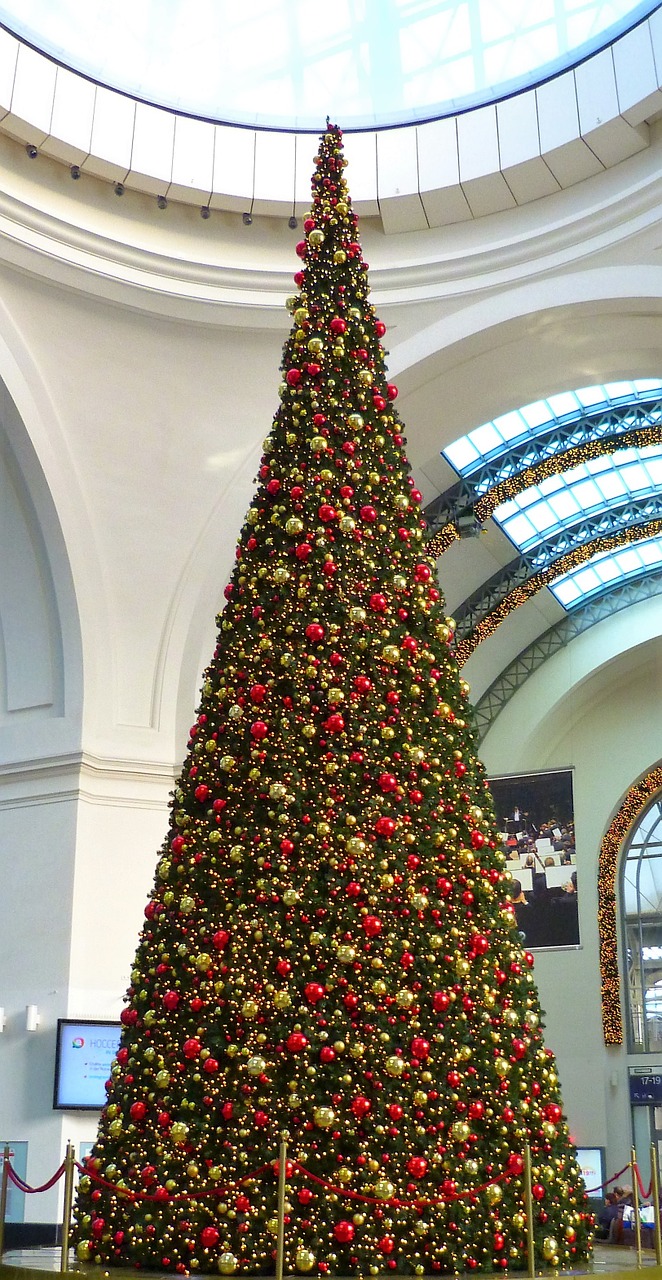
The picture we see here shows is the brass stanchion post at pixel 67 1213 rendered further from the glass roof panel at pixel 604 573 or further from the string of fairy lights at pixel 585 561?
the glass roof panel at pixel 604 573

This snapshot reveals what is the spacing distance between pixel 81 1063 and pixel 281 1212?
8.12 m

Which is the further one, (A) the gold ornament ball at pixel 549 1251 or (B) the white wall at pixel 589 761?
(B) the white wall at pixel 589 761

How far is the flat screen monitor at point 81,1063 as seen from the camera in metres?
11.9

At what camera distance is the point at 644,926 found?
80.7 ft

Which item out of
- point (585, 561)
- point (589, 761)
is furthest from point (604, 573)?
point (589, 761)

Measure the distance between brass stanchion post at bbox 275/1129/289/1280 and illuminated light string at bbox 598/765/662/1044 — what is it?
20.4m

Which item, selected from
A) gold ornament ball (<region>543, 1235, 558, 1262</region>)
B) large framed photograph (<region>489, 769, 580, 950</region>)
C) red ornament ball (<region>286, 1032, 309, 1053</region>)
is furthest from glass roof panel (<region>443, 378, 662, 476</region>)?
gold ornament ball (<region>543, 1235, 558, 1262</region>)

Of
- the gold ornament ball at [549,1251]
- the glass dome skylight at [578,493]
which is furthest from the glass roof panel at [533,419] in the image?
the gold ornament ball at [549,1251]

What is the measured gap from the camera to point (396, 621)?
574cm

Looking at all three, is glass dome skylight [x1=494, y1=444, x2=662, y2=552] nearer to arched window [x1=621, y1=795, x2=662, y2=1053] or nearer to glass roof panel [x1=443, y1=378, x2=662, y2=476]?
glass roof panel [x1=443, y1=378, x2=662, y2=476]

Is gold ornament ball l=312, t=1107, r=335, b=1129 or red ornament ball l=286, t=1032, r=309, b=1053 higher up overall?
red ornament ball l=286, t=1032, r=309, b=1053

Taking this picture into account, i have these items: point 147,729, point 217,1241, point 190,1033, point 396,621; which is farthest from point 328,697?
point 147,729

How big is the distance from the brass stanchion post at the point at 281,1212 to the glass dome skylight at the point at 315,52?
10.7 m

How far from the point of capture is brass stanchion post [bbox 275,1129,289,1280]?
4.45 m
